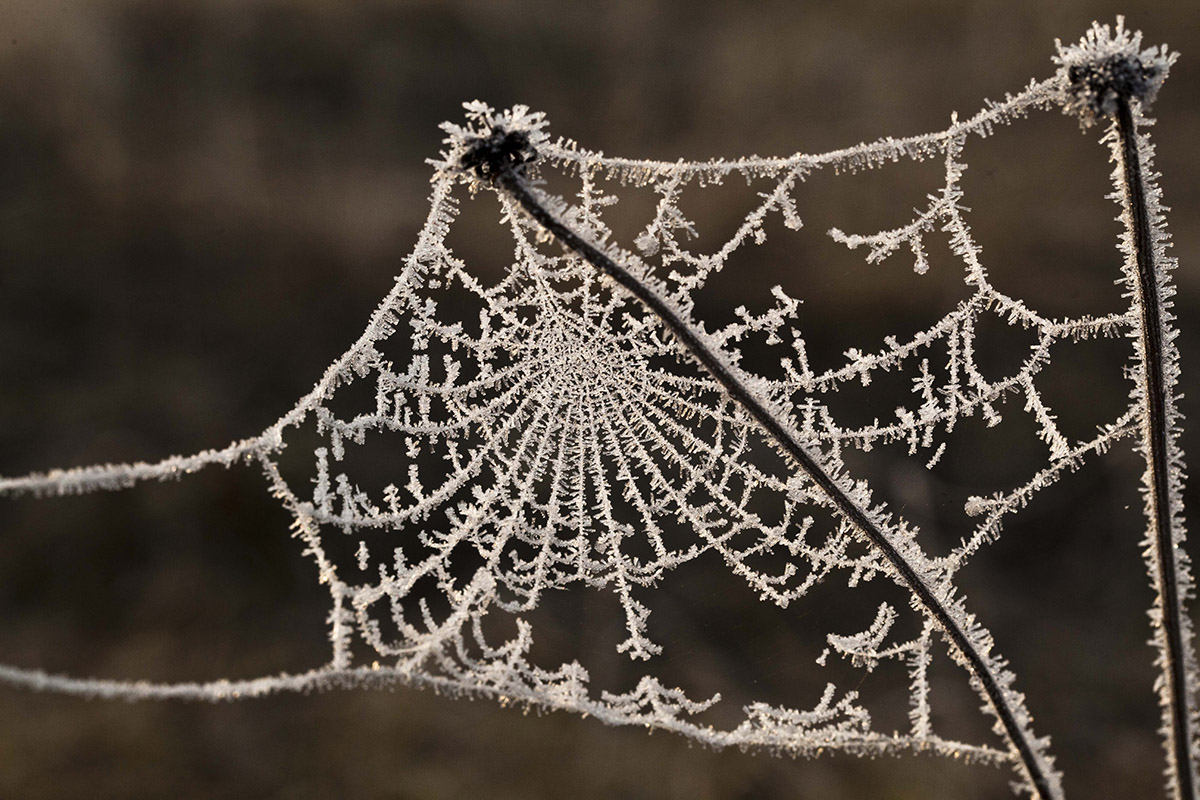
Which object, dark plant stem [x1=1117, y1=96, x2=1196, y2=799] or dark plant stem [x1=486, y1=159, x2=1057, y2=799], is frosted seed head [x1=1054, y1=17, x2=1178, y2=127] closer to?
dark plant stem [x1=1117, y1=96, x2=1196, y2=799]

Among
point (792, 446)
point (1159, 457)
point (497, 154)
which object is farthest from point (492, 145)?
point (1159, 457)

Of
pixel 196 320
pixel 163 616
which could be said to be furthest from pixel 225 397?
pixel 163 616

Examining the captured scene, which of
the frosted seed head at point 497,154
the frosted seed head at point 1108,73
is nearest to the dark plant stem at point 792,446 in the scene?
the frosted seed head at point 497,154

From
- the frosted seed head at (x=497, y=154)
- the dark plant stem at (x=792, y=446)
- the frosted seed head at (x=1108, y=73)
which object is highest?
the frosted seed head at (x=1108, y=73)

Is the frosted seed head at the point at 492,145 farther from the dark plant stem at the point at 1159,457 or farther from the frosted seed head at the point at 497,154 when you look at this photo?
the dark plant stem at the point at 1159,457

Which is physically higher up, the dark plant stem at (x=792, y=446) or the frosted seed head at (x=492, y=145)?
the frosted seed head at (x=492, y=145)
